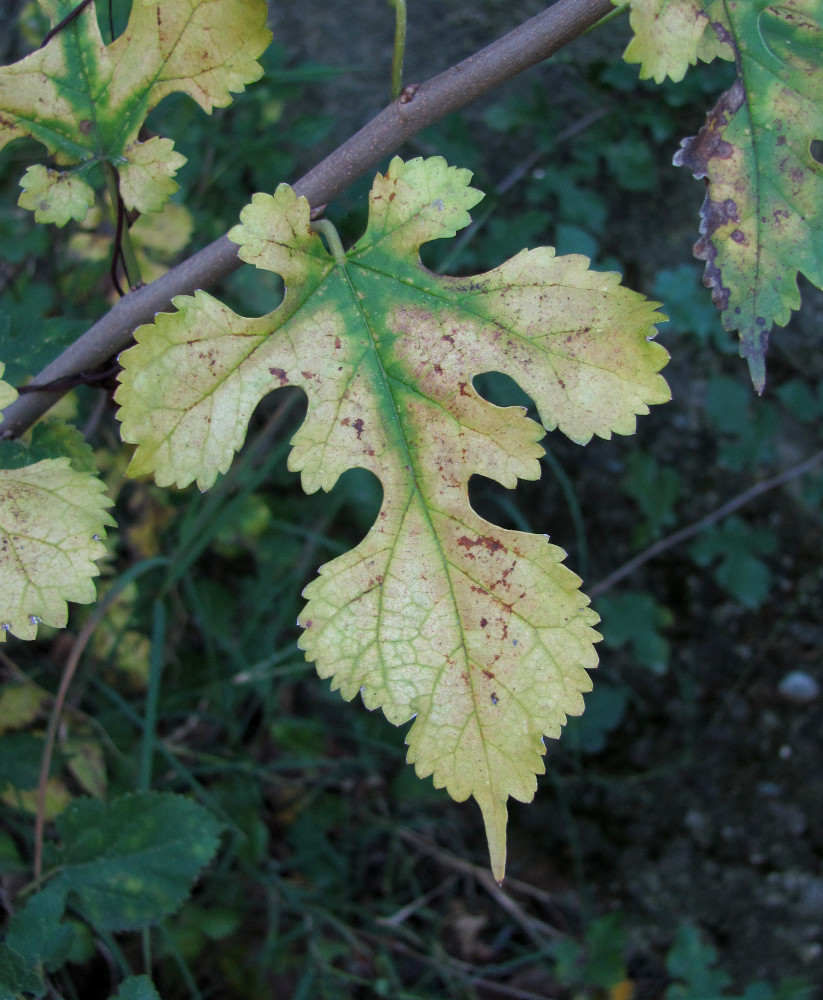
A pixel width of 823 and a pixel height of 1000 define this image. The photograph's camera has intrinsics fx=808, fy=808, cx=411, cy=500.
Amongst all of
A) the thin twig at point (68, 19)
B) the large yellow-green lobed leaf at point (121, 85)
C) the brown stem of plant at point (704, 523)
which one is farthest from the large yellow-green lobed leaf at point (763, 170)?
the brown stem of plant at point (704, 523)

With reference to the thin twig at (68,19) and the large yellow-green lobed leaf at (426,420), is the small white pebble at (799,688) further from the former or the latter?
the thin twig at (68,19)

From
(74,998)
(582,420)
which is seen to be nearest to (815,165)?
(582,420)

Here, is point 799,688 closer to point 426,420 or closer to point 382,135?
point 426,420

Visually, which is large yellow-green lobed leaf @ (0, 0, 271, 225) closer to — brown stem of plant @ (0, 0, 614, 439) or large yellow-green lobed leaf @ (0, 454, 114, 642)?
brown stem of plant @ (0, 0, 614, 439)

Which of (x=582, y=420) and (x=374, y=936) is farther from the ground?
(x=582, y=420)

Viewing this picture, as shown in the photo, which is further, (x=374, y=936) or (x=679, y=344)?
(x=679, y=344)

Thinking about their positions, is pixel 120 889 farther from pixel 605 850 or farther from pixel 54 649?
pixel 605 850

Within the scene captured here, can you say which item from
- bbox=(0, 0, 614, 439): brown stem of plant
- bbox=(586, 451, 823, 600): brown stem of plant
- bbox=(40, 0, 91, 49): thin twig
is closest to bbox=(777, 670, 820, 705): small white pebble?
bbox=(586, 451, 823, 600): brown stem of plant
